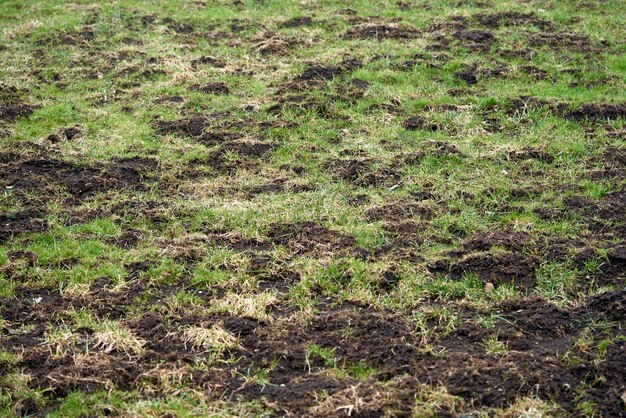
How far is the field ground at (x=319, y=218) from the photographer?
482 cm

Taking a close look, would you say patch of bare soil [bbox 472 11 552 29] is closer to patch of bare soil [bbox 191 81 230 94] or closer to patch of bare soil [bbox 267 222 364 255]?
patch of bare soil [bbox 191 81 230 94]

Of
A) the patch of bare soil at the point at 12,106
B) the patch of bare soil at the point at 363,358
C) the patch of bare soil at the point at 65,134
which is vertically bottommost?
the patch of bare soil at the point at 363,358

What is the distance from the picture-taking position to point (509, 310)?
5.50m

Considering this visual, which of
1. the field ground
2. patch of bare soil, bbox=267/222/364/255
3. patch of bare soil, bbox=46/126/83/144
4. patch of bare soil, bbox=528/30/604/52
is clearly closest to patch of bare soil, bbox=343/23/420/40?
the field ground

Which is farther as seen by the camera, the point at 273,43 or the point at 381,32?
the point at 381,32

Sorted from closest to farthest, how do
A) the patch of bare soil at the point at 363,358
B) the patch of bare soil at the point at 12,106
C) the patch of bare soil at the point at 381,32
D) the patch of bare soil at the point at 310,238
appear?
1. the patch of bare soil at the point at 363,358
2. the patch of bare soil at the point at 310,238
3. the patch of bare soil at the point at 12,106
4. the patch of bare soil at the point at 381,32

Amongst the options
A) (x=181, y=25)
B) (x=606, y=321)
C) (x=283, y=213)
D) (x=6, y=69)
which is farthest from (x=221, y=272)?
(x=181, y=25)

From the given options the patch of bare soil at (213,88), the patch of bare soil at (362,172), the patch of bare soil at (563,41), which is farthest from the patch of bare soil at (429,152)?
the patch of bare soil at (563,41)

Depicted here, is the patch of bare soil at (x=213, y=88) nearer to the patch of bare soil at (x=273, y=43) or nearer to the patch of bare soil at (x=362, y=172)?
the patch of bare soil at (x=273, y=43)

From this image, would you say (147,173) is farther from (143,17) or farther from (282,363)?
(143,17)

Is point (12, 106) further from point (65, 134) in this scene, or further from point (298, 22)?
point (298, 22)

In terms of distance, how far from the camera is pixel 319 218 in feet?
22.4

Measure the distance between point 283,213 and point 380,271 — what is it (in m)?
1.29

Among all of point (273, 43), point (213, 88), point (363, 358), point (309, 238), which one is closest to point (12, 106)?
point (213, 88)
